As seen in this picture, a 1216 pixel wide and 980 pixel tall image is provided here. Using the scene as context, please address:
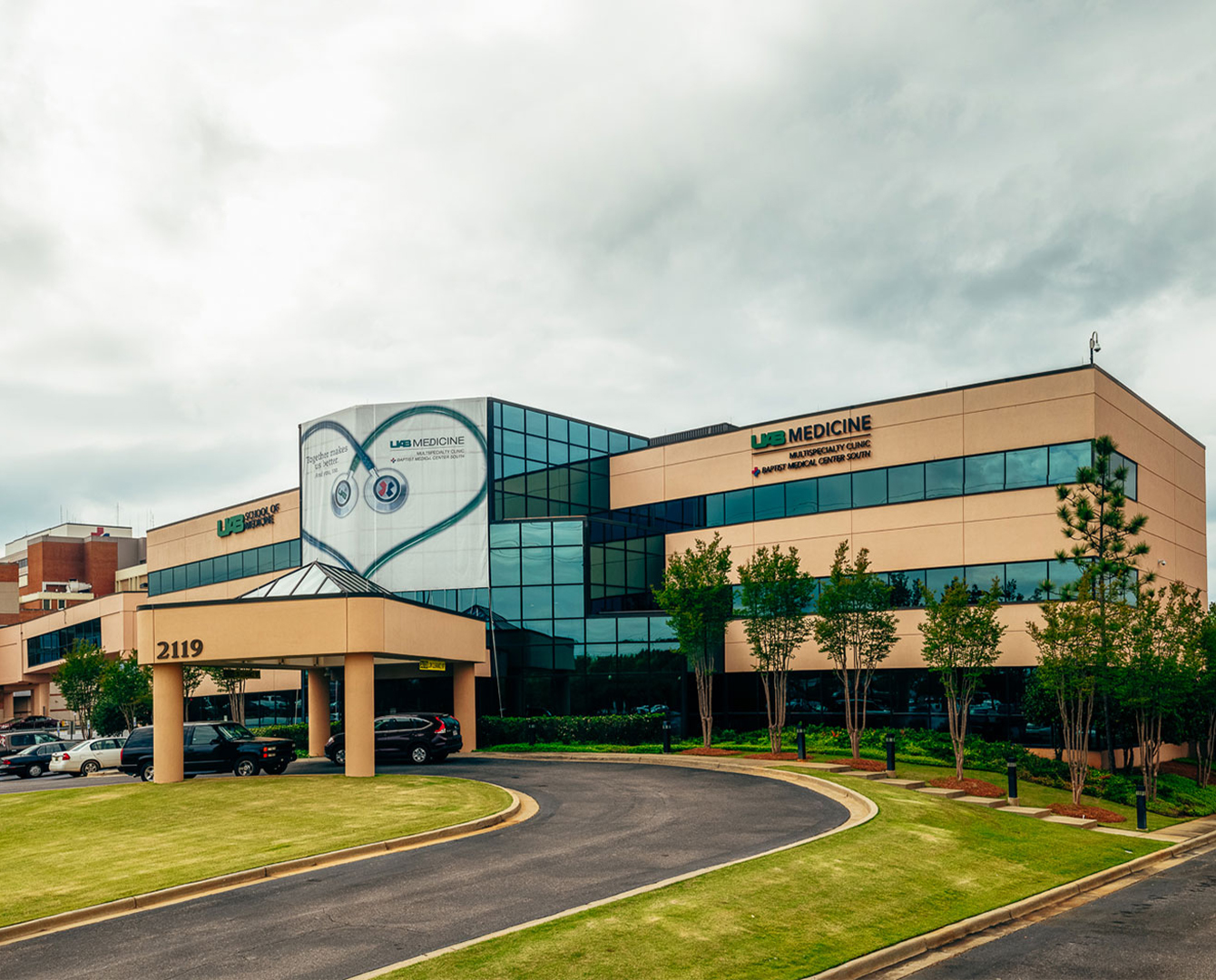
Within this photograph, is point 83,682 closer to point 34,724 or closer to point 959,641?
point 34,724

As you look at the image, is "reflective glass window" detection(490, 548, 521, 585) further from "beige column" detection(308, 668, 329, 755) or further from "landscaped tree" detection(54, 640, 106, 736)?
"landscaped tree" detection(54, 640, 106, 736)

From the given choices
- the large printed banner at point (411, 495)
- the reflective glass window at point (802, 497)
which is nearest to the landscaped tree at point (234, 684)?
the large printed banner at point (411, 495)

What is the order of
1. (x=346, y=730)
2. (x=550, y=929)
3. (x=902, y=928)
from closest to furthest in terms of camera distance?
(x=550, y=929)
(x=902, y=928)
(x=346, y=730)

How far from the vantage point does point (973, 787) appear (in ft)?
93.0

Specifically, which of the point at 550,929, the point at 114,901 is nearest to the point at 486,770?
the point at 114,901

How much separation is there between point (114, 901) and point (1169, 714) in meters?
30.8

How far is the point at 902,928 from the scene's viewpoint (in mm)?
14258

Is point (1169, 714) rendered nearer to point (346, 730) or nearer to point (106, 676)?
point (346, 730)

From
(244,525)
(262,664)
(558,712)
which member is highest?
(244,525)

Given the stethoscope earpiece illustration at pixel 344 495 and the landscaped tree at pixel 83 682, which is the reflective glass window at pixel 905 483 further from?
the landscaped tree at pixel 83 682

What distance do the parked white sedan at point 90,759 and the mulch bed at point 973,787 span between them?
30547mm

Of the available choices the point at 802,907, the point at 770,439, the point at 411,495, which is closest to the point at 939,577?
the point at 770,439

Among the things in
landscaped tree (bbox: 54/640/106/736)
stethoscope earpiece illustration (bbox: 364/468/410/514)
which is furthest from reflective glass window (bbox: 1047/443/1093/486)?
landscaped tree (bbox: 54/640/106/736)

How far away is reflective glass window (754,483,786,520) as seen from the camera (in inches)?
1748
